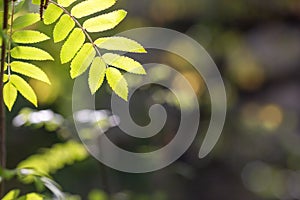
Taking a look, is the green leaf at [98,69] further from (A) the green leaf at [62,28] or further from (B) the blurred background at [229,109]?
(B) the blurred background at [229,109]

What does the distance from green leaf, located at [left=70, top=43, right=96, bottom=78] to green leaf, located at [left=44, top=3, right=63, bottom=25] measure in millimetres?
36

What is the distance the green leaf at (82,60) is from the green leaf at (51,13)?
4cm

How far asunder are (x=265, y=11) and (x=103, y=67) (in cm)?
311

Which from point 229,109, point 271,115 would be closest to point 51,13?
point 229,109

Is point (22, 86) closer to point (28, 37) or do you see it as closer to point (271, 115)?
point (28, 37)

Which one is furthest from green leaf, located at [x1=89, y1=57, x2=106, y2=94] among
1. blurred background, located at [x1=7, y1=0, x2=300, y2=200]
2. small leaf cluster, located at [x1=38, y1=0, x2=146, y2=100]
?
blurred background, located at [x1=7, y1=0, x2=300, y2=200]

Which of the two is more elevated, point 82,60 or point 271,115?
point 82,60

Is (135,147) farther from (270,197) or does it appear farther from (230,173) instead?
(230,173)

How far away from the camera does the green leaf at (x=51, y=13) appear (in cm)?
53

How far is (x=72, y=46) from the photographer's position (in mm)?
535

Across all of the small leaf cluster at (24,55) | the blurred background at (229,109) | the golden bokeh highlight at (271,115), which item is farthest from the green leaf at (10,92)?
the golden bokeh highlight at (271,115)

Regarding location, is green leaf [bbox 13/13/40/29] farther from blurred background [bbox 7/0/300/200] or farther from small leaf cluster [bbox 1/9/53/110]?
blurred background [bbox 7/0/300/200]

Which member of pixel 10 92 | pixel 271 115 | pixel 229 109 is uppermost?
pixel 10 92

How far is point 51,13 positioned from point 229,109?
7.79 feet
